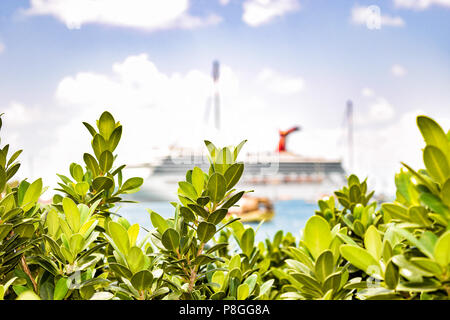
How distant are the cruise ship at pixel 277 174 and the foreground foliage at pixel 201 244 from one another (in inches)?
844

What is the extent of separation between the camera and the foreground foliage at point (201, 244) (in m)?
0.56

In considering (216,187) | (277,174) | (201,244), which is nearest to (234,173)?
(216,187)

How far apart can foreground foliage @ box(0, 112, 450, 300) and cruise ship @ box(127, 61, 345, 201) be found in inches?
844

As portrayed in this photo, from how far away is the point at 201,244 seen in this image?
0.74m

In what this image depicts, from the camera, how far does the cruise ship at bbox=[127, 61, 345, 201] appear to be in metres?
23.4

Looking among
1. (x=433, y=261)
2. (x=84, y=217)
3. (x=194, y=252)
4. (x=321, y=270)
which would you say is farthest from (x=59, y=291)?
(x=433, y=261)

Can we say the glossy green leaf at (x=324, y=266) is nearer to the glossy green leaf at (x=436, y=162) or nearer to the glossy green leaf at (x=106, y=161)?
the glossy green leaf at (x=436, y=162)

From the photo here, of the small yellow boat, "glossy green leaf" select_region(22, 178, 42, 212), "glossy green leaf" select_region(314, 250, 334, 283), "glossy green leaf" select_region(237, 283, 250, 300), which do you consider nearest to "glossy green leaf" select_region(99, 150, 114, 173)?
"glossy green leaf" select_region(22, 178, 42, 212)

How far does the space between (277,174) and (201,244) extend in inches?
991

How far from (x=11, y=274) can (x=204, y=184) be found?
470mm

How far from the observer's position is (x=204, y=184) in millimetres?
787

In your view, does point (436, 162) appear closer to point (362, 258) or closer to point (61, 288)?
point (362, 258)
